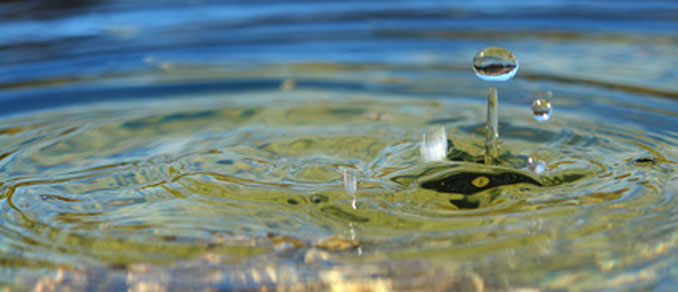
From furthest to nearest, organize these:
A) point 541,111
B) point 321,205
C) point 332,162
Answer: point 541,111 → point 332,162 → point 321,205

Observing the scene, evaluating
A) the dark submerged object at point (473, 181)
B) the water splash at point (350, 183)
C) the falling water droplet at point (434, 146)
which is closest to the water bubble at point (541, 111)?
the falling water droplet at point (434, 146)

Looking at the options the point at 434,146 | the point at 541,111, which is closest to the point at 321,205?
the point at 434,146

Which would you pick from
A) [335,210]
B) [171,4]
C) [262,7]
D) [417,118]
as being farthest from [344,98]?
[171,4]

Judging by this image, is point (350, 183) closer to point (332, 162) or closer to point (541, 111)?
point (332, 162)

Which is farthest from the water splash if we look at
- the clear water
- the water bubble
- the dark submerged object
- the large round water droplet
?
the water bubble

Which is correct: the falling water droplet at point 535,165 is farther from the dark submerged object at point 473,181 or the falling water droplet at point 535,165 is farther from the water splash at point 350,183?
→ the water splash at point 350,183
